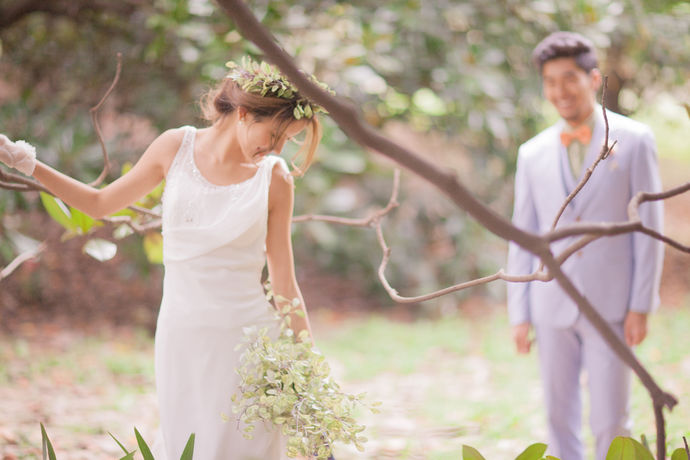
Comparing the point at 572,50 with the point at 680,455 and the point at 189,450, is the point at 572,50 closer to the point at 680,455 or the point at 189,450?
the point at 680,455

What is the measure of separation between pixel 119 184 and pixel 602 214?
65.1 inches

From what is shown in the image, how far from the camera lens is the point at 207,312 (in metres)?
1.90

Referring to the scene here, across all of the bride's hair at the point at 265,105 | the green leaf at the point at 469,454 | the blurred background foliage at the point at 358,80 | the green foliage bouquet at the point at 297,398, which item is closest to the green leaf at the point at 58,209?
the bride's hair at the point at 265,105

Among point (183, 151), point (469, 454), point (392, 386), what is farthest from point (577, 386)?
point (392, 386)

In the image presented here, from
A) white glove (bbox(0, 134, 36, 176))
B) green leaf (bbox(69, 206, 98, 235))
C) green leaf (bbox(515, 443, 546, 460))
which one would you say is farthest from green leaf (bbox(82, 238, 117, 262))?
green leaf (bbox(515, 443, 546, 460))

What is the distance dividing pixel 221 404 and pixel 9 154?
846mm

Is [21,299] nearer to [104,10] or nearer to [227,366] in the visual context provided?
[104,10]

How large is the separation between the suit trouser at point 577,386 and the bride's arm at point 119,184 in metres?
1.53

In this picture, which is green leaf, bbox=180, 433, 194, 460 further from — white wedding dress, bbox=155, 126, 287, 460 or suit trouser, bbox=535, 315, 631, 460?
suit trouser, bbox=535, 315, 631, 460

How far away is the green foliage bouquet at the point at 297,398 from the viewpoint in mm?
1700

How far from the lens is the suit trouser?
246cm

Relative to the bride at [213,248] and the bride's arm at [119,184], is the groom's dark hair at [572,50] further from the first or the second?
the bride's arm at [119,184]

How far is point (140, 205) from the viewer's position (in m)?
2.64

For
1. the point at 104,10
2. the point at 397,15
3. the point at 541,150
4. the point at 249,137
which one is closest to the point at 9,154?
the point at 249,137
